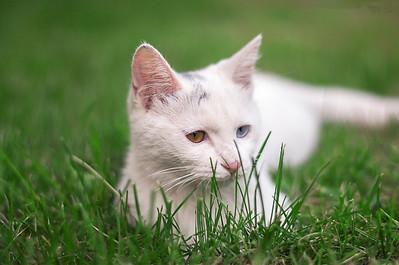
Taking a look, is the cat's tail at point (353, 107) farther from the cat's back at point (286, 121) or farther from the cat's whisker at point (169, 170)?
the cat's whisker at point (169, 170)

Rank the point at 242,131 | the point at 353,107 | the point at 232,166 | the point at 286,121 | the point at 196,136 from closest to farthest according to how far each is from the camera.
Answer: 1. the point at 232,166
2. the point at 196,136
3. the point at 242,131
4. the point at 286,121
5. the point at 353,107

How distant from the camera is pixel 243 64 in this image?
2.25m

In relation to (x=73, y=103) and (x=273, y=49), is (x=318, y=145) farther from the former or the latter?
(x=273, y=49)

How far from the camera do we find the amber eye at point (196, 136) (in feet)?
6.53

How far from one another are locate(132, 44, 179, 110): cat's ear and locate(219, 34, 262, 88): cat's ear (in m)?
0.30

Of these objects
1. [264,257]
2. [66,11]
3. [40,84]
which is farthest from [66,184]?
[66,11]

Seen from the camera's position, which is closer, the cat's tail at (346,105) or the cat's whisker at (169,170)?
the cat's whisker at (169,170)

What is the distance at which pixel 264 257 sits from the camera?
1.67 m

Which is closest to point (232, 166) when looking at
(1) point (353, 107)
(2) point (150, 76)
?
(2) point (150, 76)

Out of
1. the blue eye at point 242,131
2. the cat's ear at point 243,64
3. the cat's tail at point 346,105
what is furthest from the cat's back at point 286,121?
the blue eye at point 242,131

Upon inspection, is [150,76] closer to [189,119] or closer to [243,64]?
[189,119]

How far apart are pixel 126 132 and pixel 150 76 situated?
973mm

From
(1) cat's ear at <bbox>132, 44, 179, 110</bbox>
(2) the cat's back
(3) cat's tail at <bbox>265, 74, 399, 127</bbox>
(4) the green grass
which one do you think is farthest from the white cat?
(3) cat's tail at <bbox>265, 74, 399, 127</bbox>

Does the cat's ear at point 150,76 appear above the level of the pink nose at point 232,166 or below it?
above
